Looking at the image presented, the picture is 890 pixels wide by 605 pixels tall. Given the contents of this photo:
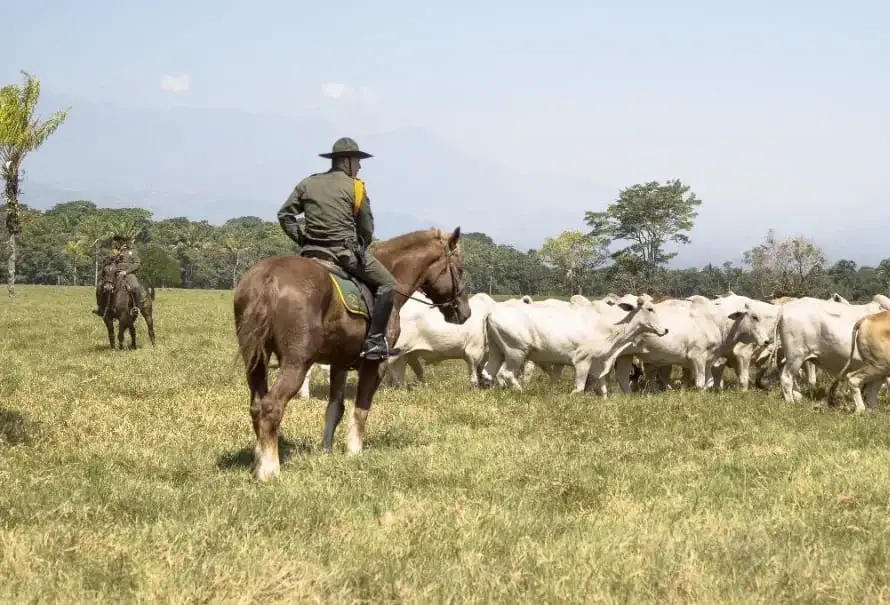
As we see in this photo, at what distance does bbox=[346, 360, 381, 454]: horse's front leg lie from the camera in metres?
9.69

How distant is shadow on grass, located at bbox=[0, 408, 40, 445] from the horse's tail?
3350 mm

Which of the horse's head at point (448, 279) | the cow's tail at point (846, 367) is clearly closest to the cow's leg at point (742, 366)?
the cow's tail at point (846, 367)

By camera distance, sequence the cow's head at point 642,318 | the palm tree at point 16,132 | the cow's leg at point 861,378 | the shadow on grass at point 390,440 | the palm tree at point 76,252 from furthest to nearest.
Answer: the palm tree at point 76,252
the palm tree at point 16,132
the cow's head at point 642,318
the cow's leg at point 861,378
the shadow on grass at point 390,440

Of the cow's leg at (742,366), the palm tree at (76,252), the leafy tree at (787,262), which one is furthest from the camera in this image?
the palm tree at (76,252)

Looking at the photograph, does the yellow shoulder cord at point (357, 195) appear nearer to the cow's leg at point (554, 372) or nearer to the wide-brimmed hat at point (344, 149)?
the wide-brimmed hat at point (344, 149)

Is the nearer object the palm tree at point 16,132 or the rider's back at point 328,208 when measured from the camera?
the rider's back at point 328,208

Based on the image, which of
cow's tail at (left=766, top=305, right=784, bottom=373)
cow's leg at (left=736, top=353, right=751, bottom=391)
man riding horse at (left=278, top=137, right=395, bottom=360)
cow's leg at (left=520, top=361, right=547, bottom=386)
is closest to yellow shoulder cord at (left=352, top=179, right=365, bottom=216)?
man riding horse at (left=278, top=137, right=395, bottom=360)

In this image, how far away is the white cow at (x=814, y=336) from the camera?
1510 centimetres

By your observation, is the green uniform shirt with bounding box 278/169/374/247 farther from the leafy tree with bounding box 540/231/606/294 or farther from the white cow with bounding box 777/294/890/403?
the leafy tree with bounding box 540/231/606/294

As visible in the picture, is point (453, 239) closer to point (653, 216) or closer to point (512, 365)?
point (512, 365)

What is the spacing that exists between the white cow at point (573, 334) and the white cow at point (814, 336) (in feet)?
7.51

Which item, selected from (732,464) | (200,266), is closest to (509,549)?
(732,464)

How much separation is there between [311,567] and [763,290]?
70200 millimetres

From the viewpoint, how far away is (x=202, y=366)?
1858cm
